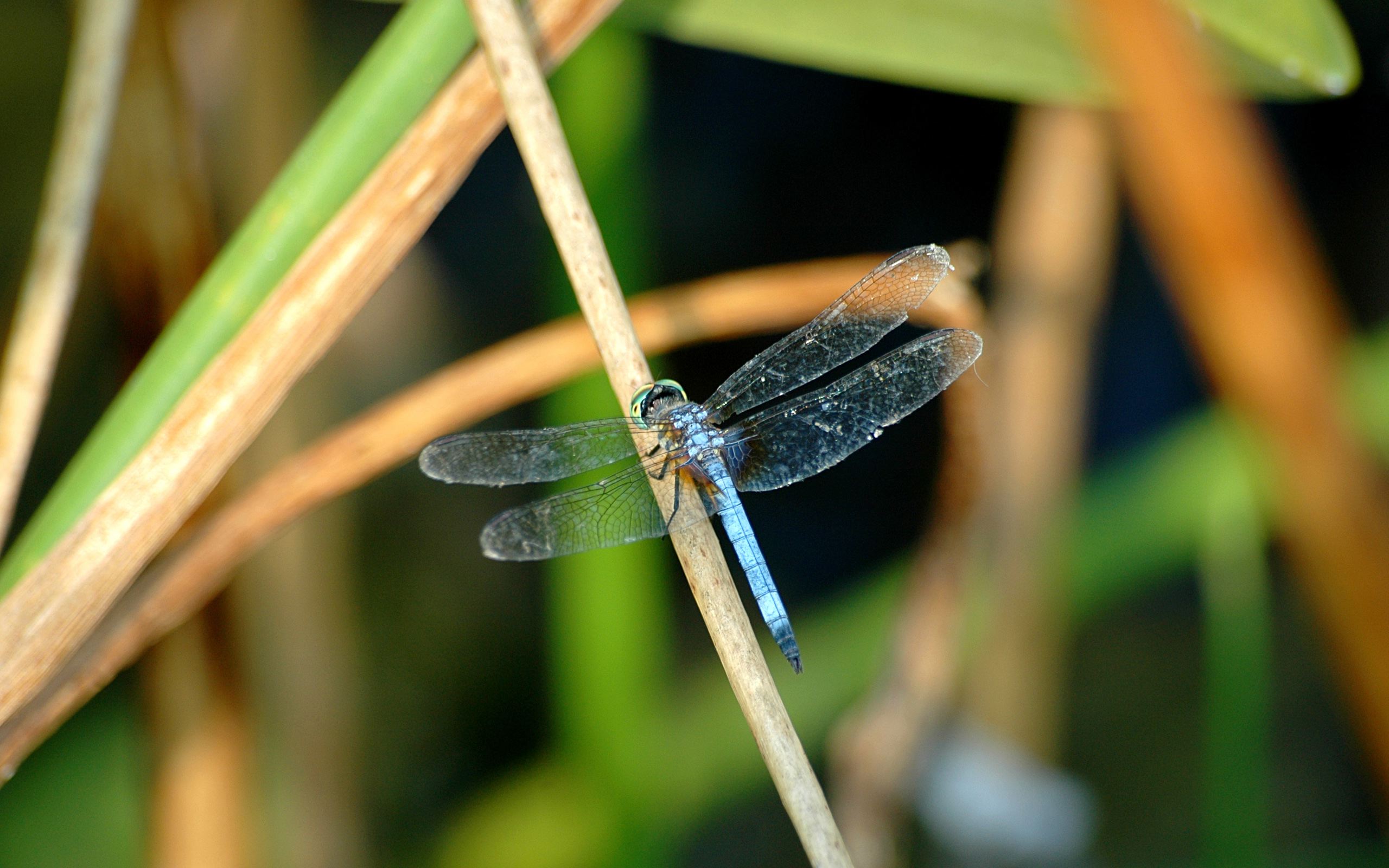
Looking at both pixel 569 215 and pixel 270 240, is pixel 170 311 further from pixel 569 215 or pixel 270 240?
pixel 569 215

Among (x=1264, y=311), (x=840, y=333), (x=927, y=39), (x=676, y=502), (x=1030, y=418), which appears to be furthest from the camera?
(x=1030, y=418)

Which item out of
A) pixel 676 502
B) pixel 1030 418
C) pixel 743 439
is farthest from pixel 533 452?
pixel 1030 418

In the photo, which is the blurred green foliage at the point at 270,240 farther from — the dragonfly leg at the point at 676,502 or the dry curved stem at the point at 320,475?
the dragonfly leg at the point at 676,502

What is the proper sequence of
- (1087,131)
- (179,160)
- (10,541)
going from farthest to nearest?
(10,541) < (1087,131) < (179,160)

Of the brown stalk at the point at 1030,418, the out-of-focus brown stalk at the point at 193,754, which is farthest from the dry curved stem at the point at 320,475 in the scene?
the brown stalk at the point at 1030,418

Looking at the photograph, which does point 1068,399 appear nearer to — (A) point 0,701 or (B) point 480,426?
(B) point 480,426

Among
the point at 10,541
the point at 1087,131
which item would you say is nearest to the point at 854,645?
the point at 1087,131
